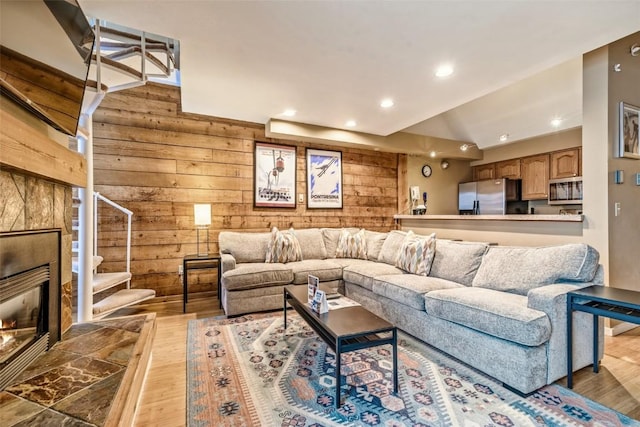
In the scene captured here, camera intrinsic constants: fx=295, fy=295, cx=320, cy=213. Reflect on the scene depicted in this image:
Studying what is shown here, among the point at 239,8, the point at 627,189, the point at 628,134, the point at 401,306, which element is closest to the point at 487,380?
the point at 401,306

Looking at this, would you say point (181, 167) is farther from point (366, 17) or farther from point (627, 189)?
point (627, 189)

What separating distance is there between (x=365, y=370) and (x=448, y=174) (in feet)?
15.6

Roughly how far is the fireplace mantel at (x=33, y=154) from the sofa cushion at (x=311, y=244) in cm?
259

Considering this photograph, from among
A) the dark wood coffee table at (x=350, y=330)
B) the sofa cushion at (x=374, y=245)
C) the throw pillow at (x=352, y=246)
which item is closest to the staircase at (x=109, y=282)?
the dark wood coffee table at (x=350, y=330)

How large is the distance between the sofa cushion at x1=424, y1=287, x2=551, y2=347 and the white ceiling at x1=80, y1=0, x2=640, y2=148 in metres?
1.85

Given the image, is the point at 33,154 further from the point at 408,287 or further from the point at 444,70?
the point at 444,70

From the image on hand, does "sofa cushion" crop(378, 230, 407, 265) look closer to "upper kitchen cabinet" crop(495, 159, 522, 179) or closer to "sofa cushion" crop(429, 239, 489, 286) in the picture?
"sofa cushion" crop(429, 239, 489, 286)

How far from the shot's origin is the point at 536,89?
3.99 meters

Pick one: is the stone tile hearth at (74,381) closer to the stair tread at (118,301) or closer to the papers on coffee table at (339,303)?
the stair tread at (118,301)

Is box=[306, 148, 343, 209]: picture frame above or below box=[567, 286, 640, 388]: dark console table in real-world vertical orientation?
above

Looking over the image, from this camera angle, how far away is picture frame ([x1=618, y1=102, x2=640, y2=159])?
2.64 m

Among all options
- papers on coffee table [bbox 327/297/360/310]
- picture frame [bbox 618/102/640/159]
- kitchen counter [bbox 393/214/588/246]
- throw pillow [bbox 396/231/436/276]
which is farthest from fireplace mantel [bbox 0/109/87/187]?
picture frame [bbox 618/102/640/159]

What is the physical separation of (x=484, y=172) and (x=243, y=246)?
4.94m

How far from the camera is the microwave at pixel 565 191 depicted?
432 centimetres
